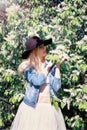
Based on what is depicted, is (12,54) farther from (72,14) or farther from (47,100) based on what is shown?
(47,100)

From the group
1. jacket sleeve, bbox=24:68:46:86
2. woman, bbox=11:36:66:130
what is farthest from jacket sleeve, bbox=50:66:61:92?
jacket sleeve, bbox=24:68:46:86

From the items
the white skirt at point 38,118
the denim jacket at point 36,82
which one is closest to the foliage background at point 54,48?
the white skirt at point 38,118

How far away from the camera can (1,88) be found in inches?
352

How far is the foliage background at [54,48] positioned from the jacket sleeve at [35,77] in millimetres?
2146

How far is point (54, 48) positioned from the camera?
8211 millimetres

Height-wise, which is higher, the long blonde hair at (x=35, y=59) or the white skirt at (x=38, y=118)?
the long blonde hair at (x=35, y=59)

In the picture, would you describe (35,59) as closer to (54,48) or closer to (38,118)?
(38,118)

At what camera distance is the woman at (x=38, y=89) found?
5.36m

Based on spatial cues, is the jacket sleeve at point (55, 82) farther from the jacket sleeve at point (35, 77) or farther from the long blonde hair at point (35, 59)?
the long blonde hair at point (35, 59)

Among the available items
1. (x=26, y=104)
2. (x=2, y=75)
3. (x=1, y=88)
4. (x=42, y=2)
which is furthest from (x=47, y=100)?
(x=42, y=2)

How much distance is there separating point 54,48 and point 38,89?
291 centimetres

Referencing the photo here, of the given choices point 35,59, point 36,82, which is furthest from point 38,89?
point 35,59

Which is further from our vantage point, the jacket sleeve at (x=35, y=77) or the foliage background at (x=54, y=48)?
the foliage background at (x=54, y=48)

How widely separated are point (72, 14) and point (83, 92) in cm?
168
